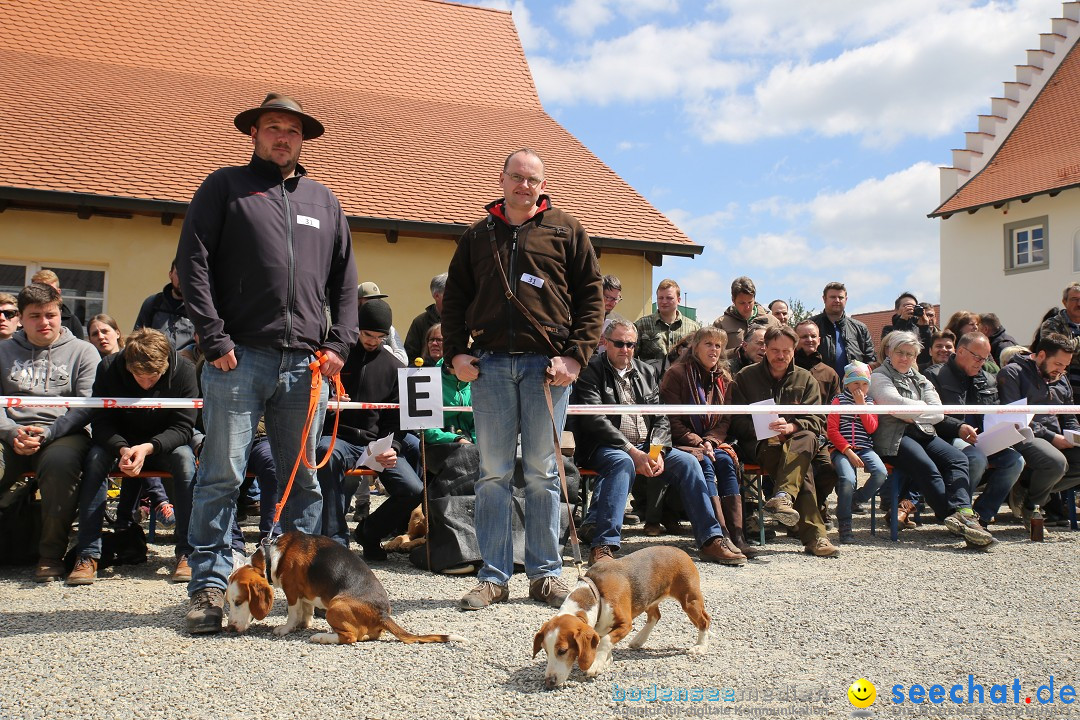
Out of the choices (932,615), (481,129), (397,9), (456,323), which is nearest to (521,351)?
(456,323)

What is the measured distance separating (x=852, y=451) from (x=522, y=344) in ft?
12.8

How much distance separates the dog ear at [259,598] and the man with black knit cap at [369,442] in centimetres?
185

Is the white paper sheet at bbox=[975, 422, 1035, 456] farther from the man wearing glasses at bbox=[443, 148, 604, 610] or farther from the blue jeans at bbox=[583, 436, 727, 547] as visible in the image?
the man wearing glasses at bbox=[443, 148, 604, 610]

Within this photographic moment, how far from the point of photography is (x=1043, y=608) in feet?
16.8

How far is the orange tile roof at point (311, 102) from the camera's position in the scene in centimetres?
1322

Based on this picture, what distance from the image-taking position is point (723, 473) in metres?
6.82

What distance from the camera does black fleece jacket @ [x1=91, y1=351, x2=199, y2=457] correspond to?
Answer: 225 inches

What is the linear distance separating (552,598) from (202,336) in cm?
223

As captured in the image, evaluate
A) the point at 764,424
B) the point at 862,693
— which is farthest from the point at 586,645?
the point at 764,424

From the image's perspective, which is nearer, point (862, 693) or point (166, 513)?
point (862, 693)

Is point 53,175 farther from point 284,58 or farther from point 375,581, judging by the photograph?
point 375,581

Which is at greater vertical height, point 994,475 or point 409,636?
point 994,475

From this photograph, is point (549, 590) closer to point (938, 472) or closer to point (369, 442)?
point (369, 442)

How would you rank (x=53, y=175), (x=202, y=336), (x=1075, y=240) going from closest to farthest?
(x=202, y=336) < (x=53, y=175) < (x=1075, y=240)
